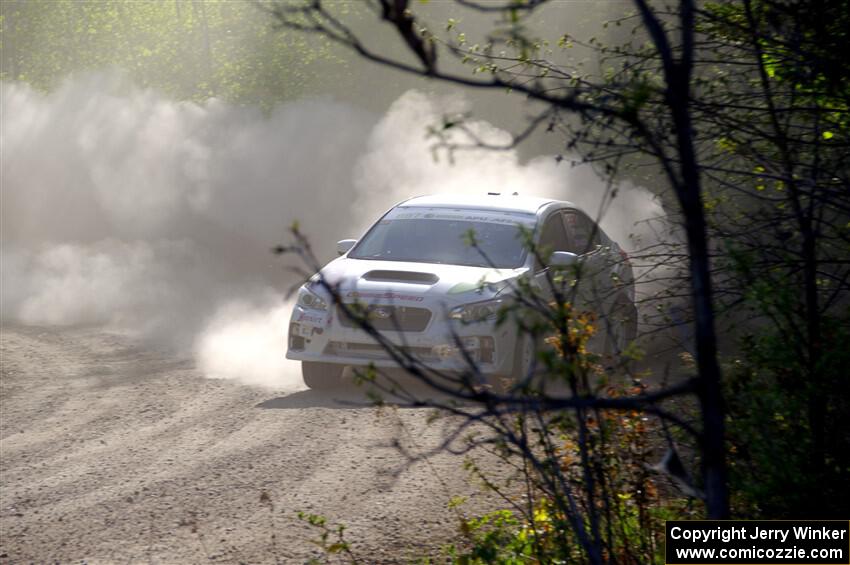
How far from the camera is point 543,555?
451 centimetres

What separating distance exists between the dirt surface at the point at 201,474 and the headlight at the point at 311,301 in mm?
801

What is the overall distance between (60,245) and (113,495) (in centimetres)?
1760

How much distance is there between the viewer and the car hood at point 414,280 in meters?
9.52

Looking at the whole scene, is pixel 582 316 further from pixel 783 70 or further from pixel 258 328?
pixel 258 328

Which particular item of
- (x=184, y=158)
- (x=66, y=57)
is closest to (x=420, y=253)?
(x=184, y=158)

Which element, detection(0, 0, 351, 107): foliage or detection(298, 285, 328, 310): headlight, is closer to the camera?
detection(298, 285, 328, 310): headlight

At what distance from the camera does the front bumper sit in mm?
9297

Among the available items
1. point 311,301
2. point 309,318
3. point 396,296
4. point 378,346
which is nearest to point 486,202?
point 396,296

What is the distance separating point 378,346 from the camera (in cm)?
909

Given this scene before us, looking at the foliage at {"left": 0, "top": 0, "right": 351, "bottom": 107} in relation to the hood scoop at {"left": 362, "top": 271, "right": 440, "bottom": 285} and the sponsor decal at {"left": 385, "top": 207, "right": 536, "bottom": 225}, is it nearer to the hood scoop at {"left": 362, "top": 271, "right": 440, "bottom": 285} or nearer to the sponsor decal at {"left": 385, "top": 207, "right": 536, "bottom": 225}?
the sponsor decal at {"left": 385, "top": 207, "right": 536, "bottom": 225}

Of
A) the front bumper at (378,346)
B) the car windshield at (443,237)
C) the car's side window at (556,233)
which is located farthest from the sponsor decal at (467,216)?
the front bumper at (378,346)

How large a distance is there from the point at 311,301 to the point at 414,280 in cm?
92

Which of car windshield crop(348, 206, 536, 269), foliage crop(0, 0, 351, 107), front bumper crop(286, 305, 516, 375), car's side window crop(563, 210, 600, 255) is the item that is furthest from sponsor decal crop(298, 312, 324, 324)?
foliage crop(0, 0, 351, 107)

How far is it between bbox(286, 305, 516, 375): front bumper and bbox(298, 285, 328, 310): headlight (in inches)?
1.7
